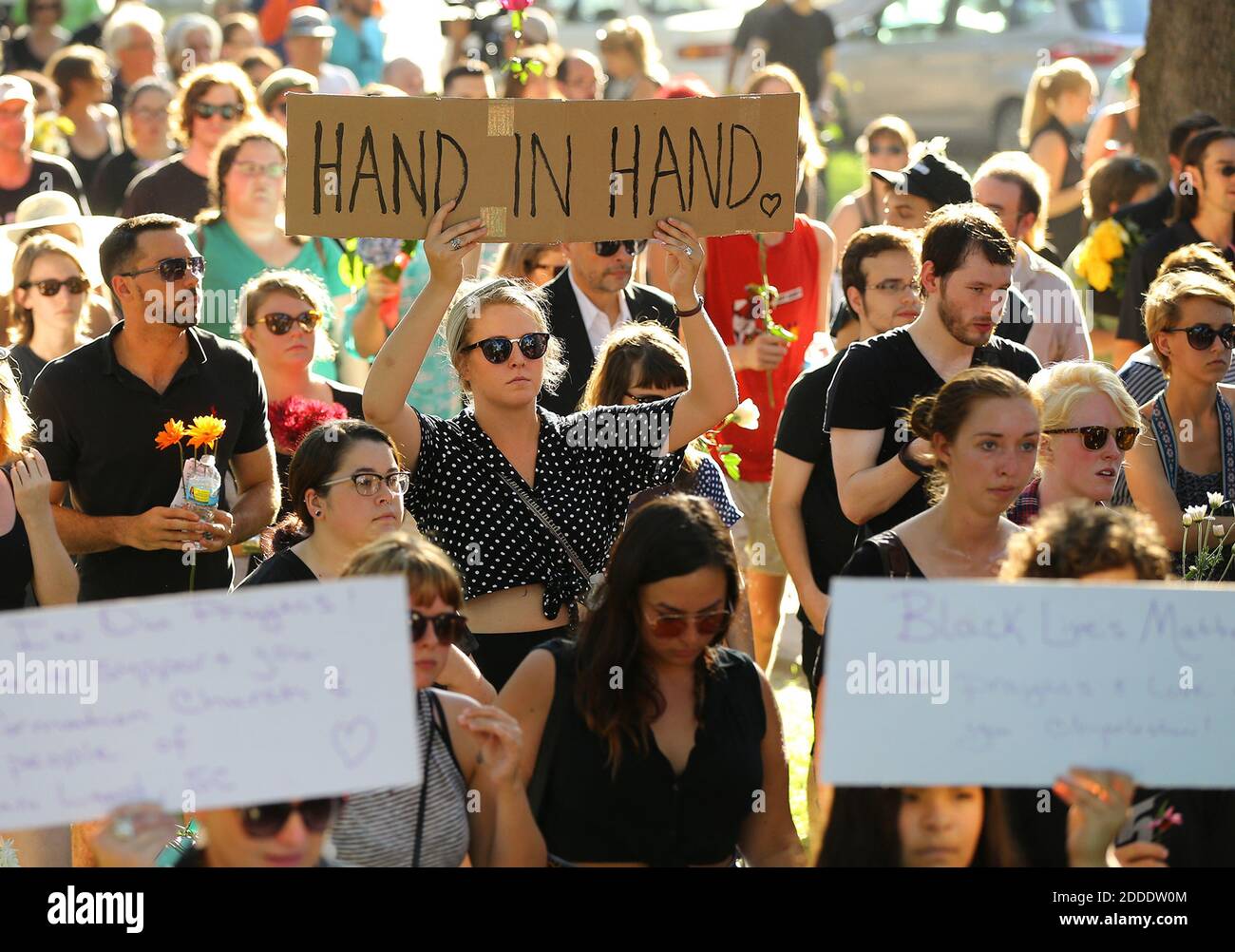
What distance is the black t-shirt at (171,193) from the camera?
25.1 ft

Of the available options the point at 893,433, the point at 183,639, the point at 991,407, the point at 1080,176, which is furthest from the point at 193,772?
the point at 1080,176

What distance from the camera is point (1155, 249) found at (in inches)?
282

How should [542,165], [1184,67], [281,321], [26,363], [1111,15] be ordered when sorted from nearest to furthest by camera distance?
[542,165] → [281,321] → [26,363] → [1184,67] → [1111,15]

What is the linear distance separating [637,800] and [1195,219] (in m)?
4.85

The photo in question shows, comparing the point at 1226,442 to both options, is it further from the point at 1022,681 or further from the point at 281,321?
the point at 281,321

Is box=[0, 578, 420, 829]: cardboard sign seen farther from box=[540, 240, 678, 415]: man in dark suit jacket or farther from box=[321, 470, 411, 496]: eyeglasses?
box=[540, 240, 678, 415]: man in dark suit jacket

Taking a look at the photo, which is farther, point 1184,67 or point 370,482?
point 1184,67

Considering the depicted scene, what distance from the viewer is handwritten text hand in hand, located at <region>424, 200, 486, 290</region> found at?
13.6ft

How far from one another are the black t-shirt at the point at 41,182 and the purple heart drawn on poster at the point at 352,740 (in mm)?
5774

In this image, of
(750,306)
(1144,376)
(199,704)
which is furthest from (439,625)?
(750,306)

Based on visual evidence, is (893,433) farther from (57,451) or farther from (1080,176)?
(1080,176)

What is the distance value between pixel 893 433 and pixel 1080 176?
628 centimetres

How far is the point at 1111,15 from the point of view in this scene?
15938 mm
